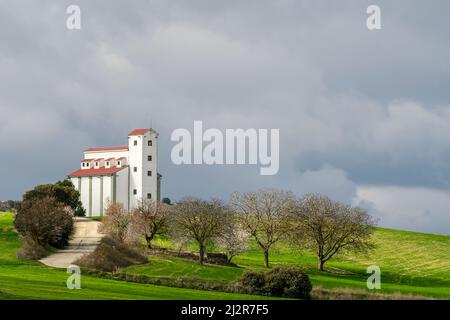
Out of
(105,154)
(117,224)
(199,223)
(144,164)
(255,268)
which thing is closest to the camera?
(199,223)

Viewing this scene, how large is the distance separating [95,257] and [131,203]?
6373cm

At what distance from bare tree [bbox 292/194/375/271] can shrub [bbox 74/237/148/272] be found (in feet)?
73.9

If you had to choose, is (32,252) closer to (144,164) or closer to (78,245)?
(78,245)

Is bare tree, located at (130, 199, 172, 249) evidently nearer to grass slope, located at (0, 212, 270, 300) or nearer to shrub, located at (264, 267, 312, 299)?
grass slope, located at (0, 212, 270, 300)

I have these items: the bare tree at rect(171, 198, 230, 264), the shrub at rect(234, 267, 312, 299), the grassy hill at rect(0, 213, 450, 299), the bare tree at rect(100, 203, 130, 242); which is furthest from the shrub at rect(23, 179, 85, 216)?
the shrub at rect(234, 267, 312, 299)

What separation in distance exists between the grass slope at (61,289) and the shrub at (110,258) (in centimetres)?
371

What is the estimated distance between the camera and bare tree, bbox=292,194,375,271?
84125 millimetres

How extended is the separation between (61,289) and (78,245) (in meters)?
42.9

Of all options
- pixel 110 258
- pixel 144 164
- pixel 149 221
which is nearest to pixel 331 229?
pixel 149 221

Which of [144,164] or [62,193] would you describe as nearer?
[62,193]

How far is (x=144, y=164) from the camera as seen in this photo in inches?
5143

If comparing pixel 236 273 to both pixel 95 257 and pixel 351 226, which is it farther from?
pixel 351 226

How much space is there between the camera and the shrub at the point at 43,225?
8125 cm
